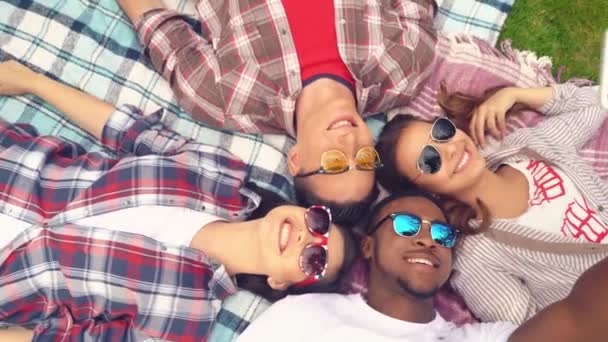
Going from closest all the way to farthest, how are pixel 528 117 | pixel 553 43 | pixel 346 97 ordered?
pixel 346 97, pixel 528 117, pixel 553 43

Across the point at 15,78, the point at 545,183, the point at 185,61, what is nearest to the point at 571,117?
the point at 545,183

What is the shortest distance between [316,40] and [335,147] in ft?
1.86

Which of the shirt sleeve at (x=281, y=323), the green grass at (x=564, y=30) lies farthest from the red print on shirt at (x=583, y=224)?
the shirt sleeve at (x=281, y=323)

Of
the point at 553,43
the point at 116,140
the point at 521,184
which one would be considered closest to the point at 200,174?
the point at 116,140

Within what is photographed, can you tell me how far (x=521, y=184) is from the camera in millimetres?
2559

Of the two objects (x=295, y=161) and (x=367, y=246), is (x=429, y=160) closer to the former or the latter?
(x=367, y=246)

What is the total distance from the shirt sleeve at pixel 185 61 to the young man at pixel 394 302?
86cm

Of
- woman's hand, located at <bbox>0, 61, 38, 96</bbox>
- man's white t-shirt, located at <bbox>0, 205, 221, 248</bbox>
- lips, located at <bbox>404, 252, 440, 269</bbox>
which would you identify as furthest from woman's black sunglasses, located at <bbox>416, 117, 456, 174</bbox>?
woman's hand, located at <bbox>0, 61, 38, 96</bbox>

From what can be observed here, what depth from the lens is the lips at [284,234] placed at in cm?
226

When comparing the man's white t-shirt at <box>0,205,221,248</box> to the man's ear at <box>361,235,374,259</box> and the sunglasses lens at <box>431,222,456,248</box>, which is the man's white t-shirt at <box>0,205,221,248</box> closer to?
the man's ear at <box>361,235,374,259</box>

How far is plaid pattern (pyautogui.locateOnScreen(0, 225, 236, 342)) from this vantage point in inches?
90.9

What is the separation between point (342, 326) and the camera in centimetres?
232

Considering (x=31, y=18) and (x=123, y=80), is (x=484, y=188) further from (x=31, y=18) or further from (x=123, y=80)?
(x=31, y=18)

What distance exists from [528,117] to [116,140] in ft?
5.93
